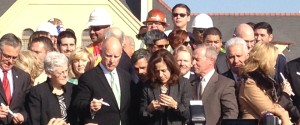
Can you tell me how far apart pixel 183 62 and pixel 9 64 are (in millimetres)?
2041

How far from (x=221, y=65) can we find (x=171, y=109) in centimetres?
178

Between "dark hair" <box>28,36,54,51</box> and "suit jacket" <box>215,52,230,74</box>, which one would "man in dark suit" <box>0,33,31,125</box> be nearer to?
"dark hair" <box>28,36,54,51</box>

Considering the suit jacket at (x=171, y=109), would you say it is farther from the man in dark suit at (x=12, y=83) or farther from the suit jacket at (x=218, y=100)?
the man in dark suit at (x=12, y=83)

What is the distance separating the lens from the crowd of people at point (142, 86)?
31.3 ft

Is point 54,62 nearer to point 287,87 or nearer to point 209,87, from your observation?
point 209,87

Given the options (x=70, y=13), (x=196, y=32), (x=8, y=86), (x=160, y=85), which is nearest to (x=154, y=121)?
(x=160, y=85)

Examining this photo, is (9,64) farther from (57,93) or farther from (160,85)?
(160,85)

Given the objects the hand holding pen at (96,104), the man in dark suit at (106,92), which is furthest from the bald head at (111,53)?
the hand holding pen at (96,104)

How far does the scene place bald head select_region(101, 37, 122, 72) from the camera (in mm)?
9945

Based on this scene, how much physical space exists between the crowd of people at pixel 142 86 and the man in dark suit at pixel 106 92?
0.04 feet

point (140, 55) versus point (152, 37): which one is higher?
point (152, 37)

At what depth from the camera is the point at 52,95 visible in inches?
400

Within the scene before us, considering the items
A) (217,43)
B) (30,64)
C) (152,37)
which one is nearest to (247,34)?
(217,43)

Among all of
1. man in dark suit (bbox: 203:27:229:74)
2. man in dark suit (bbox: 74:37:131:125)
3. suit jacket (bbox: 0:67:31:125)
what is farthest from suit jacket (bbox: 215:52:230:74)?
suit jacket (bbox: 0:67:31:125)
